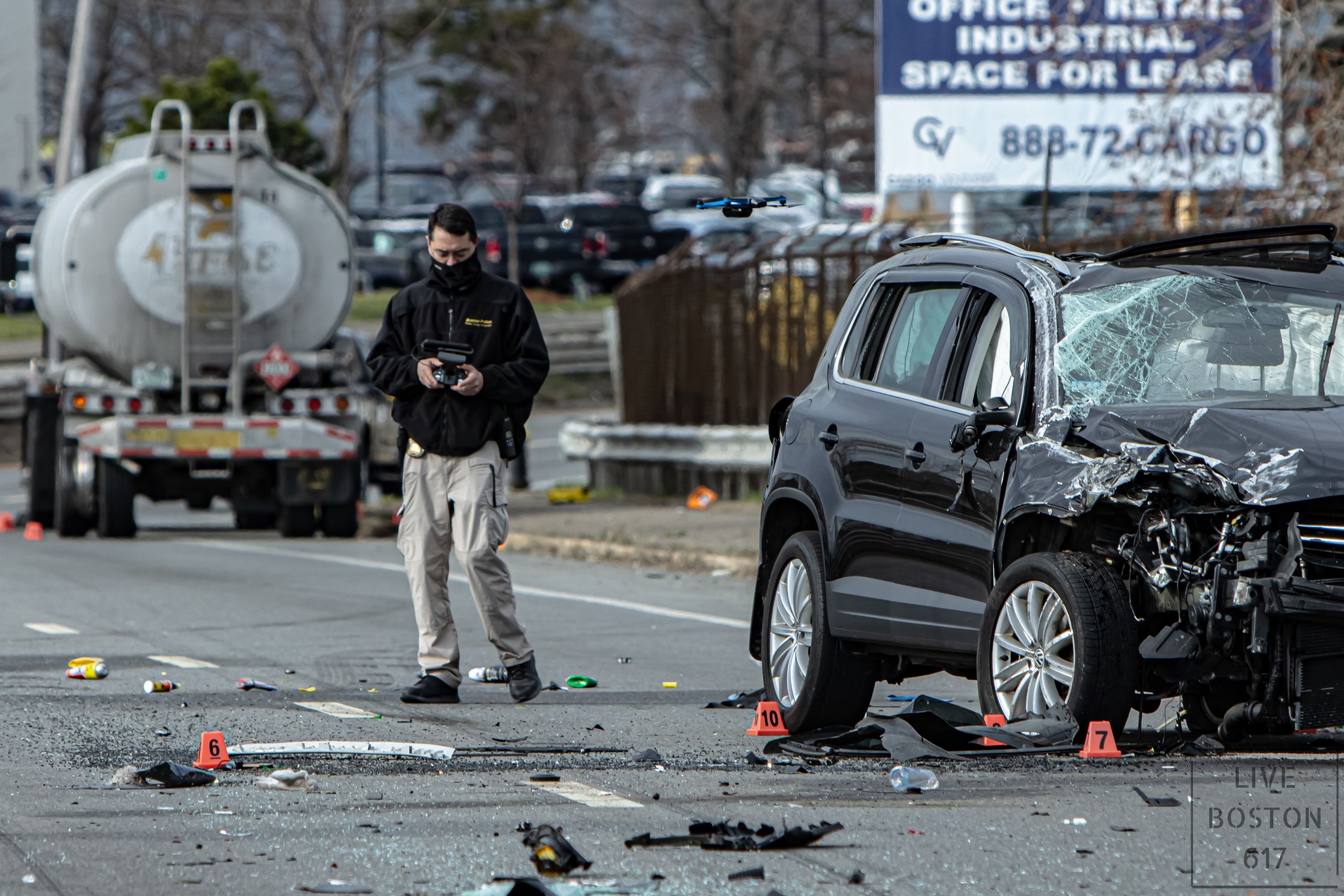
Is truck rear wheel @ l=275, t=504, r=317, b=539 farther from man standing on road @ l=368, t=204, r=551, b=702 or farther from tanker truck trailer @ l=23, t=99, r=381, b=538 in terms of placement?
man standing on road @ l=368, t=204, r=551, b=702

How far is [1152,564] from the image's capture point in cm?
613

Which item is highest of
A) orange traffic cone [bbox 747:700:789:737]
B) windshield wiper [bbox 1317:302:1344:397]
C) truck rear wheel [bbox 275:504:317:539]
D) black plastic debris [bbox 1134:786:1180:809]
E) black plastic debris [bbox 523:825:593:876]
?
windshield wiper [bbox 1317:302:1344:397]

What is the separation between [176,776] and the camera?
6059 mm

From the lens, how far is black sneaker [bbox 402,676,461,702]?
8195 mm

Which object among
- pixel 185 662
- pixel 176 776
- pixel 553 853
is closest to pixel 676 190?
pixel 185 662

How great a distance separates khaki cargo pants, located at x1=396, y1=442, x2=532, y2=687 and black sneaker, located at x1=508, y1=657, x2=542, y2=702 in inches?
1.3

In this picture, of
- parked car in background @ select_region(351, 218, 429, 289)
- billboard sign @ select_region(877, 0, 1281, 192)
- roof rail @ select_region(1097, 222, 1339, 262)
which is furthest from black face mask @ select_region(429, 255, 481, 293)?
parked car in background @ select_region(351, 218, 429, 289)

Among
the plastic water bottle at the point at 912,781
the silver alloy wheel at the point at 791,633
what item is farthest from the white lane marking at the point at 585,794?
the silver alloy wheel at the point at 791,633

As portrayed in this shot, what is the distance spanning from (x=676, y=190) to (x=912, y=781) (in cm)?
4344

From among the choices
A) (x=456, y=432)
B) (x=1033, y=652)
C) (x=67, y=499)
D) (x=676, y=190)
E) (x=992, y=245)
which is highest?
(x=676, y=190)

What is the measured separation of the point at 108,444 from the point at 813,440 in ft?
36.1

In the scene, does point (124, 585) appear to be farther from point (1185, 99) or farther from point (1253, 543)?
point (1185, 99)

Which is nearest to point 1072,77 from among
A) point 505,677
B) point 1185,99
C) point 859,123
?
point 1185,99

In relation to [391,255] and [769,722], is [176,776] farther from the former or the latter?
[391,255]
